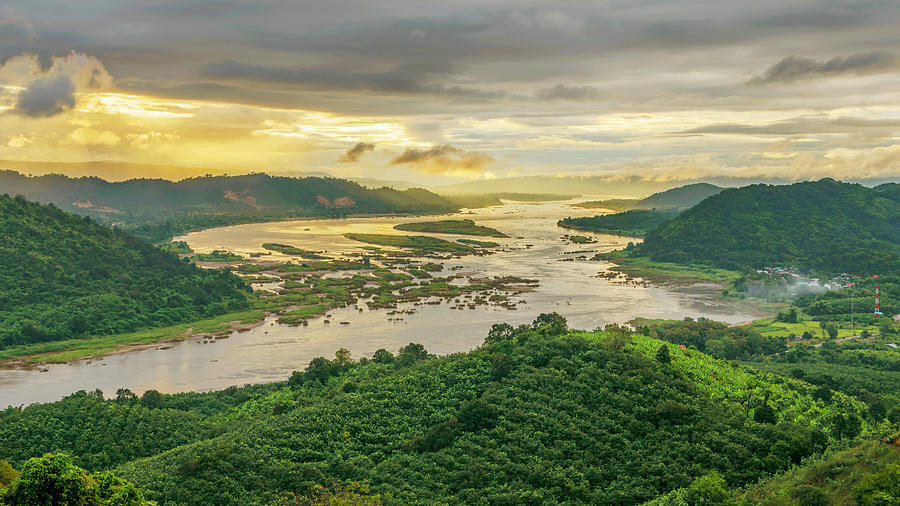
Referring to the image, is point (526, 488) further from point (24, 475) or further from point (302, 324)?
point (302, 324)

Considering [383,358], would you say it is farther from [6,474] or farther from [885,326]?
[885,326]

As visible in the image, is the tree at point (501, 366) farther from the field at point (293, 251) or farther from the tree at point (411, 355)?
the field at point (293, 251)

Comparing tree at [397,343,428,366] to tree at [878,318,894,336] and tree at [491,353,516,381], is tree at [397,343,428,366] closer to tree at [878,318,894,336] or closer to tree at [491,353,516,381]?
tree at [491,353,516,381]

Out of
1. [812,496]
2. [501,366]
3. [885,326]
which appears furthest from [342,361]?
[885,326]

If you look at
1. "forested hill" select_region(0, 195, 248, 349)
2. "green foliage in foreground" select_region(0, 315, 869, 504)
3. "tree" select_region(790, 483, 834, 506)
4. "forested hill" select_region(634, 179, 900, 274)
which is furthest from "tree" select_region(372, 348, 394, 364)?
"forested hill" select_region(634, 179, 900, 274)

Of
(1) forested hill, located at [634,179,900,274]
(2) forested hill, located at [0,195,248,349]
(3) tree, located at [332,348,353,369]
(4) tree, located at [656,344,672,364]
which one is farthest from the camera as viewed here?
(1) forested hill, located at [634,179,900,274]

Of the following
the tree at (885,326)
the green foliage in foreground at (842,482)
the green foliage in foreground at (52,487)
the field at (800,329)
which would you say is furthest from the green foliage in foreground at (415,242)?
the green foliage in foreground at (52,487)
